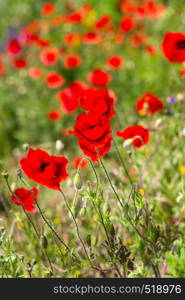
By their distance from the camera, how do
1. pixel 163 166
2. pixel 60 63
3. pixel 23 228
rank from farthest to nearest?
1. pixel 60 63
2. pixel 163 166
3. pixel 23 228

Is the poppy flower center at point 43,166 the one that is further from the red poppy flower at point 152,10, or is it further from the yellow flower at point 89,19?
the yellow flower at point 89,19

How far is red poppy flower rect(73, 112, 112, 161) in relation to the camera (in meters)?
1.73

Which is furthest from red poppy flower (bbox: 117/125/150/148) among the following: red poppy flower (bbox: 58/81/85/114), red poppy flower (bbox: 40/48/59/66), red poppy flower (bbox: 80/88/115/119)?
red poppy flower (bbox: 40/48/59/66)

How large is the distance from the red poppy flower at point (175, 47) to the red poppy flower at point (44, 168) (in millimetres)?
735

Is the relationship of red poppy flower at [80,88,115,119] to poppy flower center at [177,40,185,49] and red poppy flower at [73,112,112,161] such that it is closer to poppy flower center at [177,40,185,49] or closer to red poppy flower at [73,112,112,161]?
red poppy flower at [73,112,112,161]

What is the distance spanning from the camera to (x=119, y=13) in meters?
6.11

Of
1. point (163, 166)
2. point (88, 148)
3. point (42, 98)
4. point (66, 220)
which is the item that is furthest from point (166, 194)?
point (42, 98)

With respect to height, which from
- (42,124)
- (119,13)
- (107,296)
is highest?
(119,13)

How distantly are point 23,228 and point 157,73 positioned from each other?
2.35m

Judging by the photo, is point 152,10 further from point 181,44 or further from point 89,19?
point 181,44

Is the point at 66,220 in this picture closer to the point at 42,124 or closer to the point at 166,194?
the point at 166,194

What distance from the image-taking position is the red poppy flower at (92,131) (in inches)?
68.3

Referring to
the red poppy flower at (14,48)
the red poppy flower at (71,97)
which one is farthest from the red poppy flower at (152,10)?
the red poppy flower at (71,97)

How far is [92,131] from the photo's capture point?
1725mm
